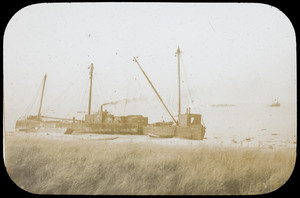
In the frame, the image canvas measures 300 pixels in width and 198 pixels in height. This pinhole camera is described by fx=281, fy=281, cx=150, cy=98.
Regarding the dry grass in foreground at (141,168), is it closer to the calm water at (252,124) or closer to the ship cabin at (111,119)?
the calm water at (252,124)

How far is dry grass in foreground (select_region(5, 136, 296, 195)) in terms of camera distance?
431cm

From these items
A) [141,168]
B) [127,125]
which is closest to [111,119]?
Result: [127,125]

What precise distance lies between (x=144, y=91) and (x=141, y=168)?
1259 millimetres

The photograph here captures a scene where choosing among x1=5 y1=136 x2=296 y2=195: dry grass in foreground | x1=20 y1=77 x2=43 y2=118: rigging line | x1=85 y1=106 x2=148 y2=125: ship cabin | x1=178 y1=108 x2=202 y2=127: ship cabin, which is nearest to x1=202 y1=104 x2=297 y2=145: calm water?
x1=178 y1=108 x2=202 y2=127: ship cabin

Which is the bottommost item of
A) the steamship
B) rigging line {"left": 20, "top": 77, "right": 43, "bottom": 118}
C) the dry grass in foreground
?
the dry grass in foreground

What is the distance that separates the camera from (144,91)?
4.73 metres

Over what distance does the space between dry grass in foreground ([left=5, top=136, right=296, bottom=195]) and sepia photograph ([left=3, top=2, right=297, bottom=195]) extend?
2 centimetres

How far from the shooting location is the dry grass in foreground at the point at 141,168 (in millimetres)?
4312

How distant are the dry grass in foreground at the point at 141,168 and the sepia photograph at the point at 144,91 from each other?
17mm

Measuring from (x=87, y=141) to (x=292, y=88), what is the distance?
3481 millimetres

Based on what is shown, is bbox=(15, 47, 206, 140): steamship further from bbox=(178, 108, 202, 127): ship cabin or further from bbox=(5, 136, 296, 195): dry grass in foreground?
bbox=(5, 136, 296, 195): dry grass in foreground

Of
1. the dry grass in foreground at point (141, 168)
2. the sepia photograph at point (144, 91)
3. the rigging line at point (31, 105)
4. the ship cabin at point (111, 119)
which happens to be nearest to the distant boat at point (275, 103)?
the sepia photograph at point (144, 91)

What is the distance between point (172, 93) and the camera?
4.74m

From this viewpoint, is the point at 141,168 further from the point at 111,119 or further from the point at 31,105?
the point at 31,105
